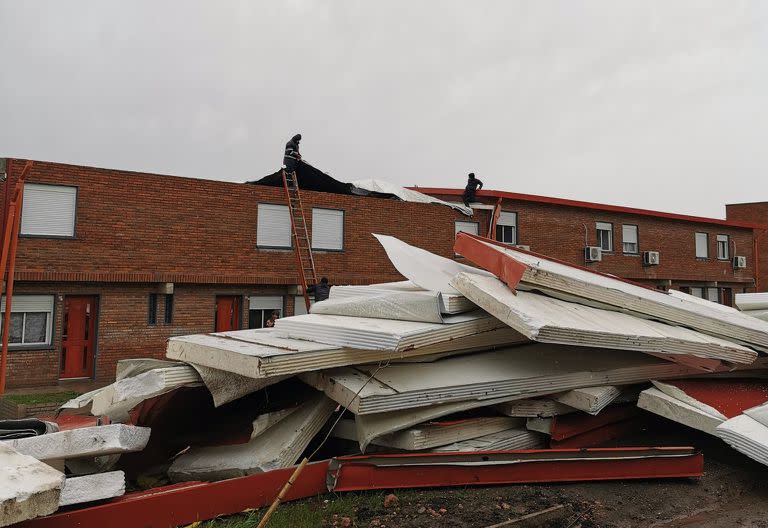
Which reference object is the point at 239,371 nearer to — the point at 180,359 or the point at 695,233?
the point at 180,359

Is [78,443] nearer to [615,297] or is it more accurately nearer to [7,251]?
[615,297]

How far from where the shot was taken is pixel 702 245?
25.1 m

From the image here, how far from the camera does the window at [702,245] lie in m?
24.9

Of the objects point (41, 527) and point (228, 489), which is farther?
point (228, 489)

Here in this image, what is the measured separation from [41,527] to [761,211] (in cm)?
4147

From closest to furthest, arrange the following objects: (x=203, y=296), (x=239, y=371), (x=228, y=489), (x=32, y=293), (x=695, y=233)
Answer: (x=228, y=489) < (x=239, y=371) < (x=32, y=293) < (x=203, y=296) < (x=695, y=233)

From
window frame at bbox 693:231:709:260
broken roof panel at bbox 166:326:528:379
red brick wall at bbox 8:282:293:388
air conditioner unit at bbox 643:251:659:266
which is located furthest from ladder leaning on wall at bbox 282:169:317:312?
window frame at bbox 693:231:709:260

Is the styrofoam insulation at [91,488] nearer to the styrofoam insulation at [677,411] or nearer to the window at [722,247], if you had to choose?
the styrofoam insulation at [677,411]

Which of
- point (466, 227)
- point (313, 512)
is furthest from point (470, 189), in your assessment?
point (313, 512)

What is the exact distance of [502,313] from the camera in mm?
4281

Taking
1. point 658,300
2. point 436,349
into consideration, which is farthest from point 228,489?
point 658,300

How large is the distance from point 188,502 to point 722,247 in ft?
96.3

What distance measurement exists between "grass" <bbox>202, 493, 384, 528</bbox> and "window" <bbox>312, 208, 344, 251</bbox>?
1092 cm

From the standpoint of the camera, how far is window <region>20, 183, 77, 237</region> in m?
11.1
